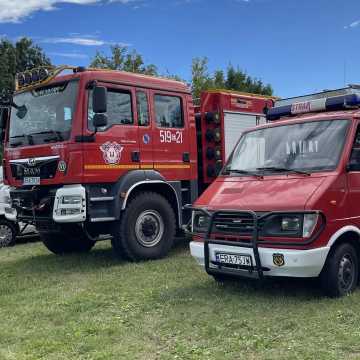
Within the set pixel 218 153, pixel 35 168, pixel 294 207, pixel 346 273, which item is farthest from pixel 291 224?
pixel 218 153

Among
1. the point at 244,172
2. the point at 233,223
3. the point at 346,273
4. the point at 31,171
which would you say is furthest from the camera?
the point at 31,171

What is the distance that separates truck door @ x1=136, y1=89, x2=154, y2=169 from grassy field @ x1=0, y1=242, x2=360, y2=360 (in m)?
1.83

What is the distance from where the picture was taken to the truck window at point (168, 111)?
30.3 ft

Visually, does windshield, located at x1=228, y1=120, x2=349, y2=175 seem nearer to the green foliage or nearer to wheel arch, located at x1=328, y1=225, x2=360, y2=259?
wheel arch, located at x1=328, y1=225, x2=360, y2=259

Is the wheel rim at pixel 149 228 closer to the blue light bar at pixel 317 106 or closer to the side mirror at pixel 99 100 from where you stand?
the side mirror at pixel 99 100

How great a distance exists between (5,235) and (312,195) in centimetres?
810

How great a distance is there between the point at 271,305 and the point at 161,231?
359cm

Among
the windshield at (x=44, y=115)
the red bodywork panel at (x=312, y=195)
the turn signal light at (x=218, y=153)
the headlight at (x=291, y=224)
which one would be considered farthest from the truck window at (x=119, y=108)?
the headlight at (x=291, y=224)

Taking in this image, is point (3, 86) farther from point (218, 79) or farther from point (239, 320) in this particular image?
point (239, 320)

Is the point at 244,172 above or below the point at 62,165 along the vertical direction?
below

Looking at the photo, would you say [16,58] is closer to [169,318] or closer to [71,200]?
[71,200]

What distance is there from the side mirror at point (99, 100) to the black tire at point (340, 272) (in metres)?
3.87

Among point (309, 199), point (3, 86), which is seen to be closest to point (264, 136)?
point (309, 199)

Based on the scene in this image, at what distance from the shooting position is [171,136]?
9.34 metres
